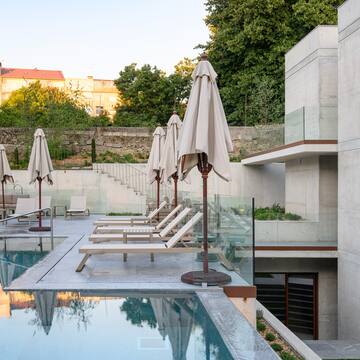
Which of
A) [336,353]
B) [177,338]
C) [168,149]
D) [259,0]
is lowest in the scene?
[336,353]

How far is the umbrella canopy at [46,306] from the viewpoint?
5422mm

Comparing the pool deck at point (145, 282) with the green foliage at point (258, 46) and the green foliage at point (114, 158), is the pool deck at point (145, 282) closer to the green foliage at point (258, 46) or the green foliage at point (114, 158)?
the green foliage at point (114, 158)

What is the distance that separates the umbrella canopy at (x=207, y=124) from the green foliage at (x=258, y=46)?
22237 mm

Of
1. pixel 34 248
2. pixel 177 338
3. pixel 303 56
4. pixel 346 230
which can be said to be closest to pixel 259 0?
pixel 303 56

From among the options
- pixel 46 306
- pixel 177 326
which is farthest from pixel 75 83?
pixel 177 326

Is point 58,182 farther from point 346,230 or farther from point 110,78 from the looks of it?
point 110,78

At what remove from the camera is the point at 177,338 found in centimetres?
491

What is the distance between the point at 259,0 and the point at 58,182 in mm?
16038

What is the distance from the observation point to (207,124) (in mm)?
6484

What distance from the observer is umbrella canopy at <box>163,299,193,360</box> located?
461cm

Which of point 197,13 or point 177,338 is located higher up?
point 197,13

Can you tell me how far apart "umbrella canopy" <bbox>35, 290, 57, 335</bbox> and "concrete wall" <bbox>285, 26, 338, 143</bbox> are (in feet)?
30.4

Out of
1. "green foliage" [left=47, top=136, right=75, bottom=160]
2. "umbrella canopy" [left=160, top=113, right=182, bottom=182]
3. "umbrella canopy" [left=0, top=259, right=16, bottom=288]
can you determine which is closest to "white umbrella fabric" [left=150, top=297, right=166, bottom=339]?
"umbrella canopy" [left=0, top=259, right=16, bottom=288]

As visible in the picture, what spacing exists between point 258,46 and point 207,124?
24591mm
